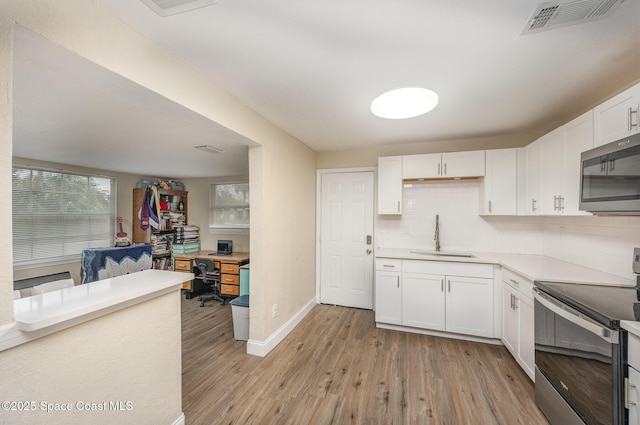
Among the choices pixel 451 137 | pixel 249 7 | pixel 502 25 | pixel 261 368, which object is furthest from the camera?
pixel 451 137

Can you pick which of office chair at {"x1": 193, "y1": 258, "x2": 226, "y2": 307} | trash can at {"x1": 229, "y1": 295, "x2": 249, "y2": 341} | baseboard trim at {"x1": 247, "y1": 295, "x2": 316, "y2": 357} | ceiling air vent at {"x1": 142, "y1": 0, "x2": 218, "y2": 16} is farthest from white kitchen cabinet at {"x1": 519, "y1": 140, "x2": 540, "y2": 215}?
office chair at {"x1": 193, "y1": 258, "x2": 226, "y2": 307}

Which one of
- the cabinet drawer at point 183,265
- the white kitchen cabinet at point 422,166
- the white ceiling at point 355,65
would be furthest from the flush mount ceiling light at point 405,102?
the cabinet drawer at point 183,265

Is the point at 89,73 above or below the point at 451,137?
below

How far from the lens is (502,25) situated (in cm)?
132

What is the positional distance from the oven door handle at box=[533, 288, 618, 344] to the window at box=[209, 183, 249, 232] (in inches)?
173

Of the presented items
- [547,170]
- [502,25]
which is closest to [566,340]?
[547,170]

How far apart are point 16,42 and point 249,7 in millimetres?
953

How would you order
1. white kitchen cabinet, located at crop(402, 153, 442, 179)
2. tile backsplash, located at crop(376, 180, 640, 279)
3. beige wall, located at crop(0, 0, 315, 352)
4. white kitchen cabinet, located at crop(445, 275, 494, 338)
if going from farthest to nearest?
white kitchen cabinet, located at crop(402, 153, 442, 179), white kitchen cabinet, located at crop(445, 275, 494, 338), tile backsplash, located at crop(376, 180, 640, 279), beige wall, located at crop(0, 0, 315, 352)

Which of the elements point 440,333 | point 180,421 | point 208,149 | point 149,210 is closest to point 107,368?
point 180,421

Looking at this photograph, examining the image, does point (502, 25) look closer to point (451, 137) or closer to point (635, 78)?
point (635, 78)

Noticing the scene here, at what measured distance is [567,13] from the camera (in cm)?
122

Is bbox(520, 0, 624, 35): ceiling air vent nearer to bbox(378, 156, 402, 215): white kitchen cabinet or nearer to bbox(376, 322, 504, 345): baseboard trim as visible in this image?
bbox(378, 156, 402, 215): white kitchen cabinet

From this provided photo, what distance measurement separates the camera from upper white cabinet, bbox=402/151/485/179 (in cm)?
304

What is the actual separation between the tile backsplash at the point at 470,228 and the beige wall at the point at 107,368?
9.26 feet
